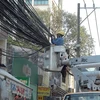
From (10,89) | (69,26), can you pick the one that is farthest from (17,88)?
(69,26)

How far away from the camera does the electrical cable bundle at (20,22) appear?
10.4 metres

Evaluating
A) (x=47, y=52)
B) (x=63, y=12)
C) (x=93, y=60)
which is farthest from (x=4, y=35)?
(x=63, y=12)

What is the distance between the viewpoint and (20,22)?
11.3 meters

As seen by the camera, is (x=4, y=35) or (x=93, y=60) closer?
(x=93, y=60)

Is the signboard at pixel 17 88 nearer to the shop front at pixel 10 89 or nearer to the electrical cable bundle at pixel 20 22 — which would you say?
the shop front at pixel 10 89

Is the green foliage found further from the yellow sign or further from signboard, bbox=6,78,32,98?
signboard, bbox=6,78,32,98

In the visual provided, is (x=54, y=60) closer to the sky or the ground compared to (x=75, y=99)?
closer to the sky

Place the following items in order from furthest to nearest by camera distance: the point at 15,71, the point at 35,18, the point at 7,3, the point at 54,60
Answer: the point at 15,71 < the point at 54,60 < the point at 35,18 < the point at 7,3

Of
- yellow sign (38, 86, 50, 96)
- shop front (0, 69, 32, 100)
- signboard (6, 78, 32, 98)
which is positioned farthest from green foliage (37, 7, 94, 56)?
shop front (0, 69, 32, 100)

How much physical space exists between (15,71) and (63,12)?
15.7m

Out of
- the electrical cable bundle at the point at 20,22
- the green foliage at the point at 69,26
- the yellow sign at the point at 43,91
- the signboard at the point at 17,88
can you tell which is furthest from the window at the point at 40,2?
the signboard at the point at 17,88

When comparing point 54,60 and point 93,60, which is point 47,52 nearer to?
point 54,60

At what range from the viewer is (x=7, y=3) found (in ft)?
33.5

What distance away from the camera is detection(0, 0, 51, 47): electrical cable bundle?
10.4m
